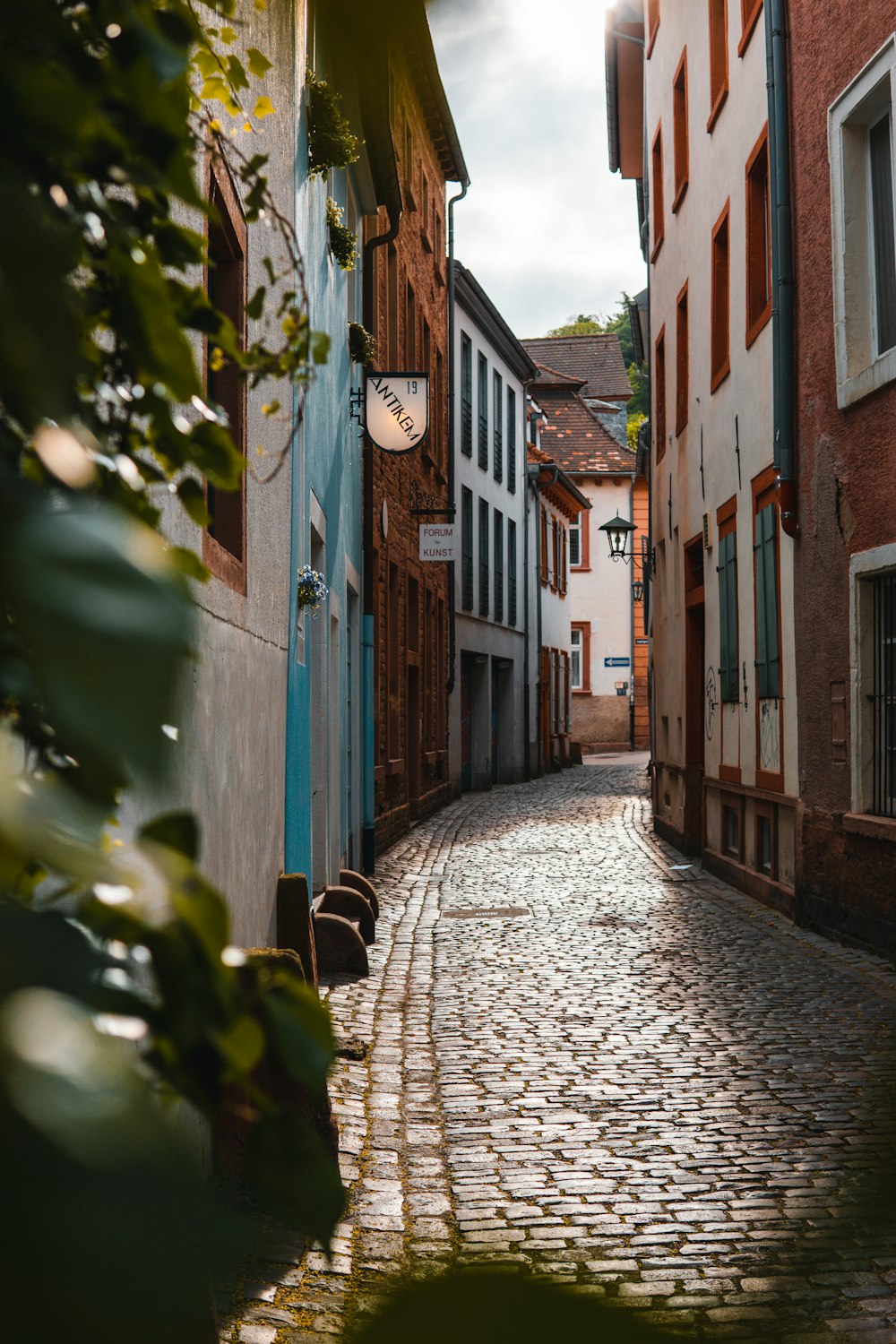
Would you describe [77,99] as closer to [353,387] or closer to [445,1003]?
[445,1003]

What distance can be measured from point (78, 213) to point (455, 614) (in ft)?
76.0

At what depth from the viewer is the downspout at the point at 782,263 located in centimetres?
954

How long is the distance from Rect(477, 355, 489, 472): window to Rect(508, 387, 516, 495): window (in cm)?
277

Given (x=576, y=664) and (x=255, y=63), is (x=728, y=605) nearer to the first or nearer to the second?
(x=255, y=63)

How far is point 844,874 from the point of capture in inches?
347

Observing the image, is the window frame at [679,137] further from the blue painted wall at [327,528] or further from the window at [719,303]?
the blue painted wall at [327,528]

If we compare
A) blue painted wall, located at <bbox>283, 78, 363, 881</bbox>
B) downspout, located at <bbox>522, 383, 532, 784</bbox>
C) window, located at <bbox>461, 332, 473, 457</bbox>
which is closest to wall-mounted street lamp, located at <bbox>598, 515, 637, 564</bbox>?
window, located at <bbox>461, 332, 473, 457</bbox>

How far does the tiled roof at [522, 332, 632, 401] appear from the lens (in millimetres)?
49562

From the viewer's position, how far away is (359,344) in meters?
11.4

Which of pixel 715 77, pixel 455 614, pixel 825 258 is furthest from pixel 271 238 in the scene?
pixel 455 614

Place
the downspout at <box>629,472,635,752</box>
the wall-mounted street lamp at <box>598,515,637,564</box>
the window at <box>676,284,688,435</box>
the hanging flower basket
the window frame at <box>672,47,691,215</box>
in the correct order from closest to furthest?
the hanging flower basket, the window frame at <box>672,47,691,215</box>, the window at <box>676,284,688,435</box>, the wall-mounted street lamp at <box>598,515,637,564</box>, the downspout at <box>629,472,635,752</box>

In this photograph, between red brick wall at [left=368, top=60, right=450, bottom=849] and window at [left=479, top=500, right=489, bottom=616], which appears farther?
window at [left=479, top=500, right=489, bottom=616]

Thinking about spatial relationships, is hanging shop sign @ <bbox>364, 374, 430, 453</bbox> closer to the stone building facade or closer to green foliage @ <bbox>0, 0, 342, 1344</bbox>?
the stone building facade

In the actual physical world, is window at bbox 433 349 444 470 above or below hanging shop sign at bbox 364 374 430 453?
above
